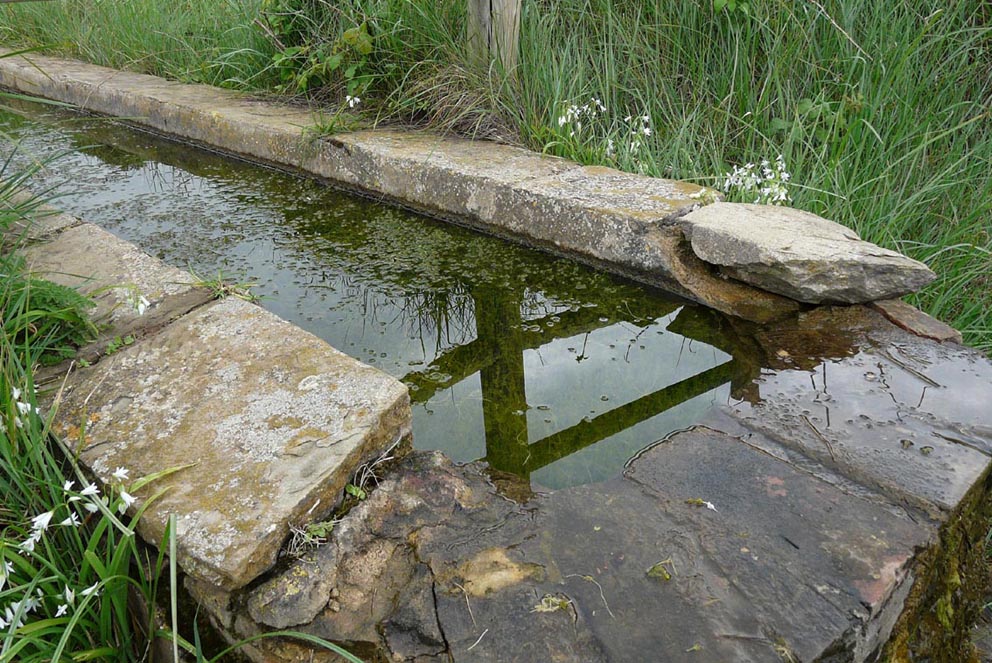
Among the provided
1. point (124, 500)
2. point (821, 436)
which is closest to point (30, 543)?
point (124, 500)

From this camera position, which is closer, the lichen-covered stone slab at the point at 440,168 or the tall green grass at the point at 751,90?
the tall green grass at the point at 751,90

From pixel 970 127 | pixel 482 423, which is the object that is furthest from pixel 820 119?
pixel 482 423

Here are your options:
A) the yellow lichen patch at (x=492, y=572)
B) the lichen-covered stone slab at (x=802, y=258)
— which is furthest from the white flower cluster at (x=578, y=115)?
the yellow lichen patch at (x=492, y=572)

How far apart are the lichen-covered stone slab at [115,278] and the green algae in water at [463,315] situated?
19cm

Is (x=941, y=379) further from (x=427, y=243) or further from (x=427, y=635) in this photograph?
(x=427, y=243)

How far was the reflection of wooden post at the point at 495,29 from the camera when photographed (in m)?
3.19

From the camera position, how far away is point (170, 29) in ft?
16.5

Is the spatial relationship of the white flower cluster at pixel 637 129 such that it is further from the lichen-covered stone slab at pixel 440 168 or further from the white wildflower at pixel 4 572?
the white wildflower at pixel 4 572

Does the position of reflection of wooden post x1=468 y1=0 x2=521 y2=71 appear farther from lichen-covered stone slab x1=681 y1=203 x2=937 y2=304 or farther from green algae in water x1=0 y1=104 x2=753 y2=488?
lichen-covered stone slab x1=681 y1=203 x2=937 y2=304

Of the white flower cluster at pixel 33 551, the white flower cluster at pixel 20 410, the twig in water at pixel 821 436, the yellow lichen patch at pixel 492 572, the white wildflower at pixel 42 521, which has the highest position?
the white flower cluster at pixel 20 410

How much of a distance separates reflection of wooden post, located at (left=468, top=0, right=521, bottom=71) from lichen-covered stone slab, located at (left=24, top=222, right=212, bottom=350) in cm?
184

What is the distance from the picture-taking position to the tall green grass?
8.54 ft

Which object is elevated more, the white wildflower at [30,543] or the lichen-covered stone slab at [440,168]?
the lichen-covered stone slab at [440,168]

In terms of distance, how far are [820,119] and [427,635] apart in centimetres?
273
